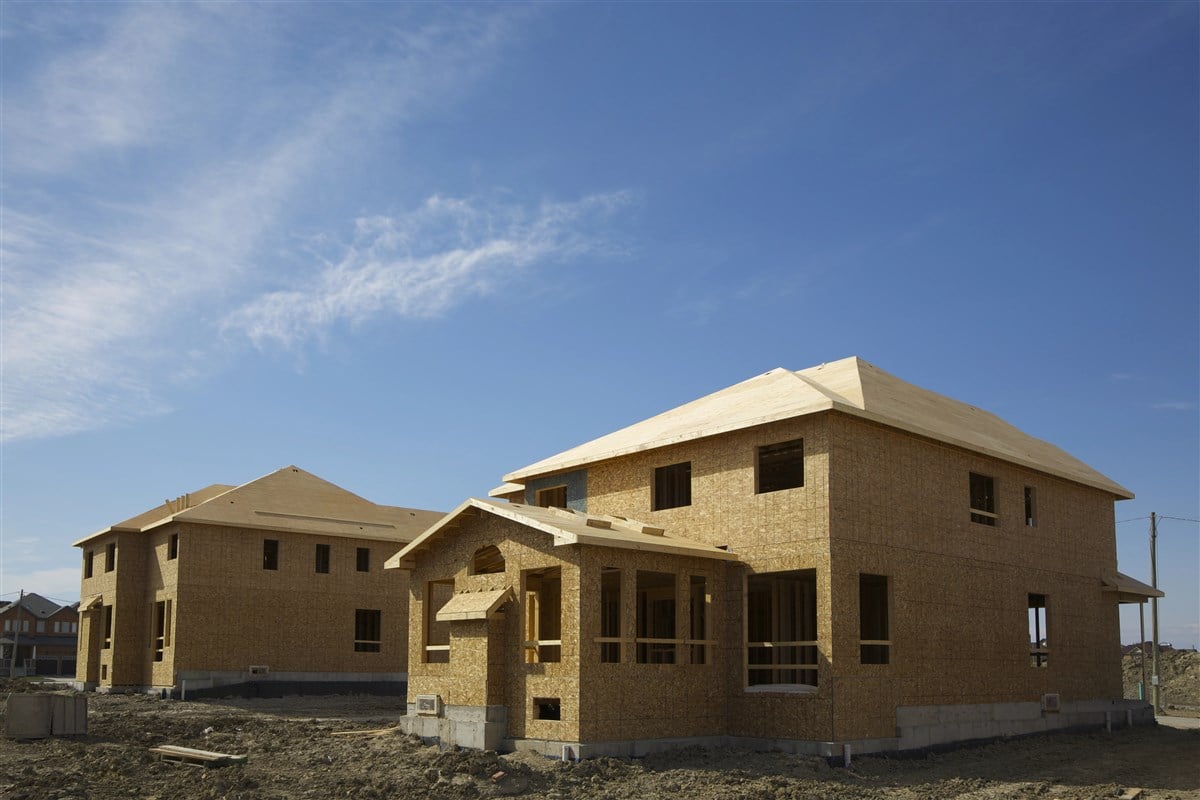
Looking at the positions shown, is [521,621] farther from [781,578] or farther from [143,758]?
[143,758]

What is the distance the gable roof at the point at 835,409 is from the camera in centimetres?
2050

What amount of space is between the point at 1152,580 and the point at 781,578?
21.5 meters

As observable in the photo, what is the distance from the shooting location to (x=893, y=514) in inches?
813

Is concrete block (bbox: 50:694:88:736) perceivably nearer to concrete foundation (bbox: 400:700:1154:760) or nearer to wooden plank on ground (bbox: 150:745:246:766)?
wooden plank on ground (bbox: 150:745:246:766)

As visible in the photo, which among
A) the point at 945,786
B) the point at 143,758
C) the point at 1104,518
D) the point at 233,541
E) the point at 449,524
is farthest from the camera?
the point at 233,541

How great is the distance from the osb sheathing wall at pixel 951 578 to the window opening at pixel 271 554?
22.7 meters

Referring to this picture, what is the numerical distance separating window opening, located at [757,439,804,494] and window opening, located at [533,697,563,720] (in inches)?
243

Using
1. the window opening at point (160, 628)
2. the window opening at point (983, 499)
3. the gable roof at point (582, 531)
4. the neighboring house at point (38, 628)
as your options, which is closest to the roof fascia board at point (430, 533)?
the gable roof at point (582, 531)

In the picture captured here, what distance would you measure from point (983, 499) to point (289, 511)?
22689 mm

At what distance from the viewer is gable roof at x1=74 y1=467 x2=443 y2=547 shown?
35.3 metres

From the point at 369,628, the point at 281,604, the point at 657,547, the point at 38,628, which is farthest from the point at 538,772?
the point at 38,628

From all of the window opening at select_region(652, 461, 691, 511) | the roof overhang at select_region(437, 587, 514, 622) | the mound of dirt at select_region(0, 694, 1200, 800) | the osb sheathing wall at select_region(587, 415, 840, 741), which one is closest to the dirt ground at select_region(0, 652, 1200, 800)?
the mound of dirt at select_region(0, 694, 1200, 800)

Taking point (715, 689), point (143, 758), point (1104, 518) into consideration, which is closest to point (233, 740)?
point (143, 758)

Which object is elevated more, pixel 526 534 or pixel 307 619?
pixel 526 534
